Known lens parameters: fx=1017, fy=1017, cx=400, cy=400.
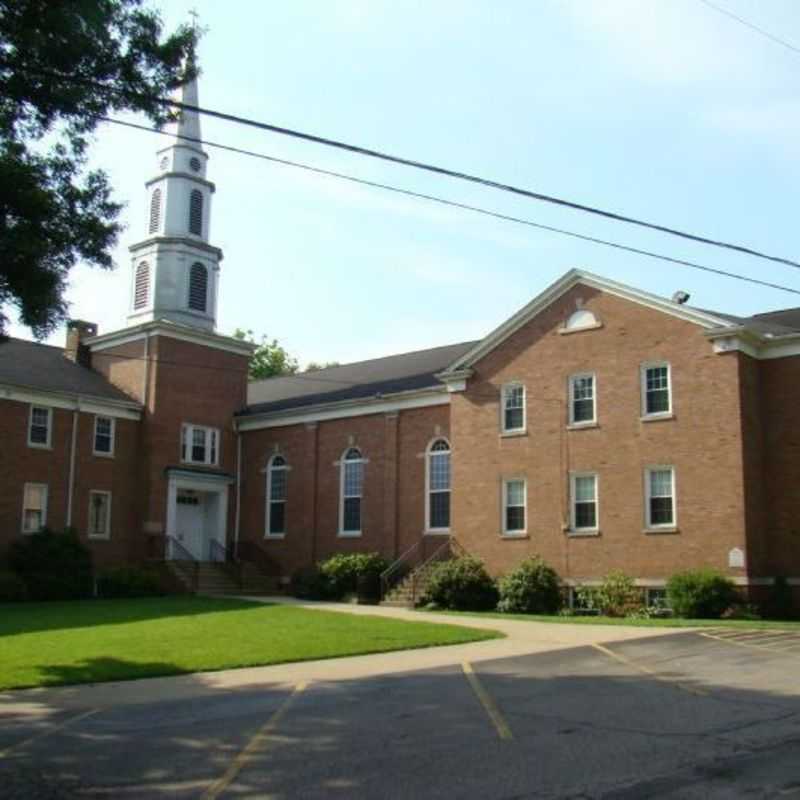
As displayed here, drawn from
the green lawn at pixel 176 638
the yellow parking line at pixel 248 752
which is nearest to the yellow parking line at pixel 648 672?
the green lawn at pixel 176 638

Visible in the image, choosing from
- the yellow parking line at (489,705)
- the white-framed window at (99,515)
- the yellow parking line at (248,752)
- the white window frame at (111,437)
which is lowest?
the yellow parking line at (248,752)

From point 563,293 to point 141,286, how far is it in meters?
18.8

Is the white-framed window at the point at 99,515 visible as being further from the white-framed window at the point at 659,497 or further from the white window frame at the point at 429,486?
the white-framed window at the point at 659,497

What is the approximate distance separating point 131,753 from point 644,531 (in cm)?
2108

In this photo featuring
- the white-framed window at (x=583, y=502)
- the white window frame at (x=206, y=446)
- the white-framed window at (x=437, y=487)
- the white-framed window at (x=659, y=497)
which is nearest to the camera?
the white-framed window at (x=659, y=497)

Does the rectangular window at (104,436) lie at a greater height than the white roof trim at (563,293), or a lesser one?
lesser

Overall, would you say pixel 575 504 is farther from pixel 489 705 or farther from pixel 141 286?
pixel 141 286

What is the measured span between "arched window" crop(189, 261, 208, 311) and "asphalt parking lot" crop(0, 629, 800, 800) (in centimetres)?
2893

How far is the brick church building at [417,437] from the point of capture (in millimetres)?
27953

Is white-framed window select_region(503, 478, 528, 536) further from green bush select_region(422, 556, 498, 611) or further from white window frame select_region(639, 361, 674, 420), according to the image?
white window frame select_region(639, 361, 674, 420)

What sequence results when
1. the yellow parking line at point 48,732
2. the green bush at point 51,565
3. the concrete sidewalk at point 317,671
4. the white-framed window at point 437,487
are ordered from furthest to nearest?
the white-framed window at point 437,487, the green bush at point 51,565, the concrete sidewalk at point 317,671, the yellow parking line at point 48,732

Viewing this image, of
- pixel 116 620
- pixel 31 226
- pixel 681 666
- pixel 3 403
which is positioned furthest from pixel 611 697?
pixel 3 403

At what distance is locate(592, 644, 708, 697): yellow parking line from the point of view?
13.1m

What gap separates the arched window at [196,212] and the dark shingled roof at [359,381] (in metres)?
7.78
